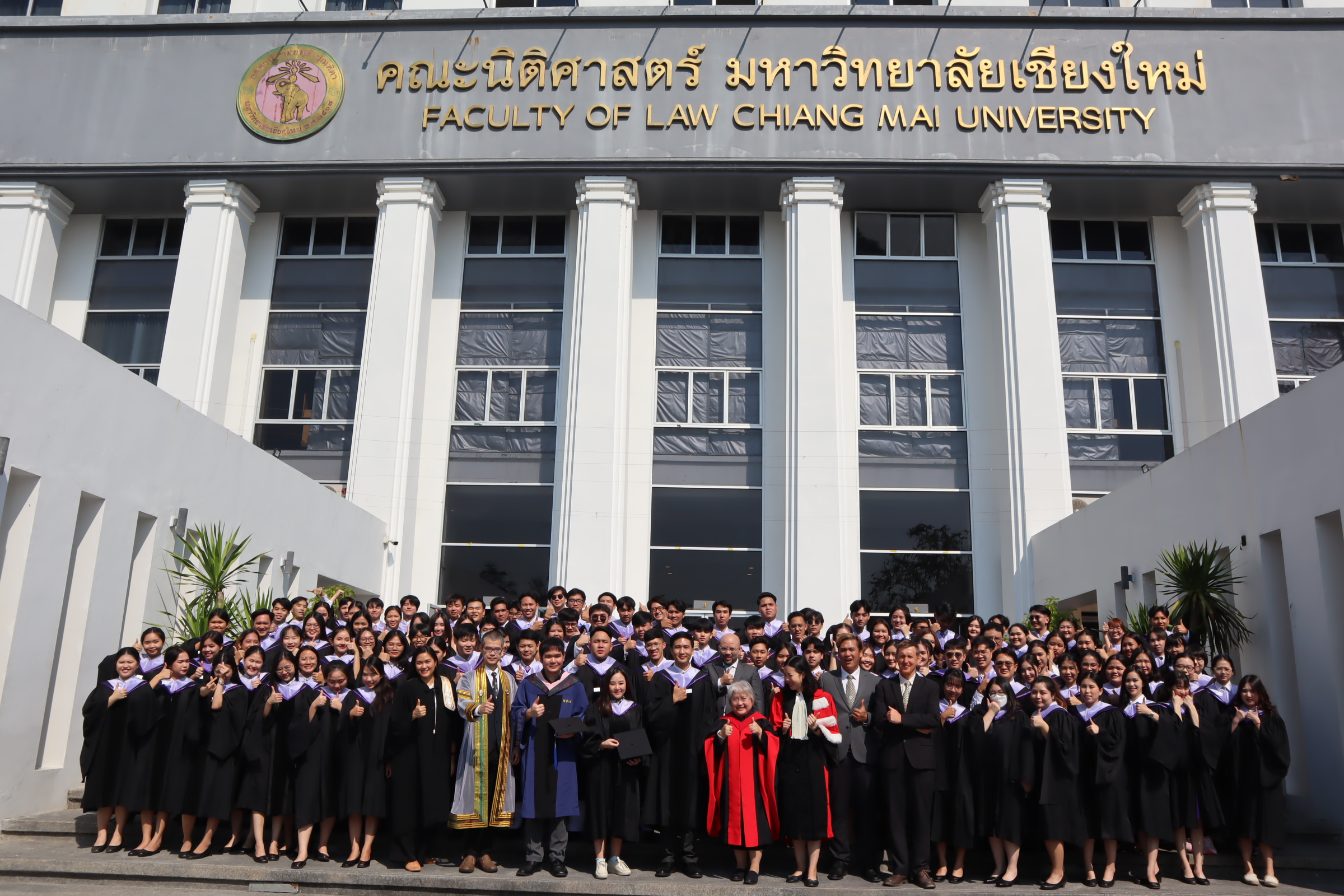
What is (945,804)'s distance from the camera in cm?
853

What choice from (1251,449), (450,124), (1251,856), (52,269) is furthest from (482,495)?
(1251,856)

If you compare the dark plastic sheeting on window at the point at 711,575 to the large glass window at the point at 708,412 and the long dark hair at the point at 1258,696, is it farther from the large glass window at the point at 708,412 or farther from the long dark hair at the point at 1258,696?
the long dark hair at the point at 1258,696

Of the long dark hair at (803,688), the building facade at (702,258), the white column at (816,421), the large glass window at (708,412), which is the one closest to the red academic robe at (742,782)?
the long dark hair at (803,688)

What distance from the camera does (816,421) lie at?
1961cm

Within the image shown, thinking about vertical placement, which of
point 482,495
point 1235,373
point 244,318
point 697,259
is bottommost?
point 482,495

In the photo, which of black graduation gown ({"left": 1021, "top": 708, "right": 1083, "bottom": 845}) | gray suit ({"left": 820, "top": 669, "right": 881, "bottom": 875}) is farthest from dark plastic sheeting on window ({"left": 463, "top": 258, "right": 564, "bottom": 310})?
black graduation gown ({"left": 1021, "top": 708, "right": 1083, "bottom": 845})

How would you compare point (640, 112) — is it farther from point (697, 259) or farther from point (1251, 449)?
point (1251, 449)

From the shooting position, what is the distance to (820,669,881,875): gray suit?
832cm

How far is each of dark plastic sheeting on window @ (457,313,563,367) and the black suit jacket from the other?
14206 mm

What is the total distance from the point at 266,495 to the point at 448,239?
894 cm

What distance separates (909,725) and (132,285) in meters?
20.0

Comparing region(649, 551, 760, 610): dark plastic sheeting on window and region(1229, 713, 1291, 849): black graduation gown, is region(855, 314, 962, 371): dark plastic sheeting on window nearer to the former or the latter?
region(649, 551, 760, 610): dark plastic sheeting on window

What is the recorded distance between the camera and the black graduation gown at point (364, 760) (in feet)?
27.8

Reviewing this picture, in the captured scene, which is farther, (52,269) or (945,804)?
(52,269)
